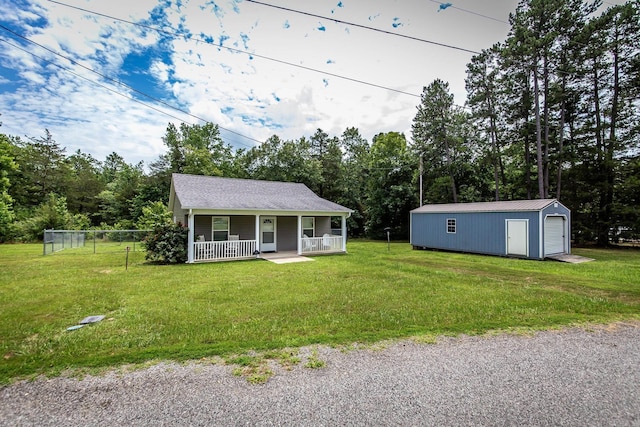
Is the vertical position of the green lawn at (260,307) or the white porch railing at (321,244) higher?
the white porch railing at (321,244)

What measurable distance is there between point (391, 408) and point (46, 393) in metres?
3.11

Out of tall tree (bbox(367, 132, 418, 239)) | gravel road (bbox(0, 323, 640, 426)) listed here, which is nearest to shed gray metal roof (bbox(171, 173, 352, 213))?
tall tree (bbox(367, 132, 418, 239))

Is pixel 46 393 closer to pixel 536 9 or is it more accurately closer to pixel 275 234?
pixel 275 234

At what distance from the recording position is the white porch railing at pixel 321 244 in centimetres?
1331

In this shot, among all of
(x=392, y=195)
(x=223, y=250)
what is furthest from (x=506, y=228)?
(x=223, y=250)

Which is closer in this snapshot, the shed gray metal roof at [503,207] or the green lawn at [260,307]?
the green lawn at [260,307]

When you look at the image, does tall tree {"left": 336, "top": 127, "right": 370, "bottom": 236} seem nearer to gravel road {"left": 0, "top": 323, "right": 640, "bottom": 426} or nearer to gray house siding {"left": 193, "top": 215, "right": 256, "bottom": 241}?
gray house siding {"left": 193, "top": 215, "right": 256, "bottom": 241}

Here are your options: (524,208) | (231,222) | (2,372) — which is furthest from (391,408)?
A: (524,208)

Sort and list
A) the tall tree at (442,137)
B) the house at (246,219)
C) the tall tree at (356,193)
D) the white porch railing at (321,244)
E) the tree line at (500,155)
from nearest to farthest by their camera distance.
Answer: the house at (246,219), the white porch railing at (321,244), the tree line at (500,155), the tall tree at (442,137), the tall tree at (356,193)

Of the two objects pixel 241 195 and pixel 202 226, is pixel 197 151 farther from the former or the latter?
pixel 202 226

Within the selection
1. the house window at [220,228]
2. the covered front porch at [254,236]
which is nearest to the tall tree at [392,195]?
the covered front porch at [254,236]

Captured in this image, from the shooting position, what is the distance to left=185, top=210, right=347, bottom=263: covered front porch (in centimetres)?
1114

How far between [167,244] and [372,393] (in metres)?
9.87

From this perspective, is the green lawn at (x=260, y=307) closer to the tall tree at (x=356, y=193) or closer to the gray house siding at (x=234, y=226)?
the gray house siding at (x=234, y=226)
